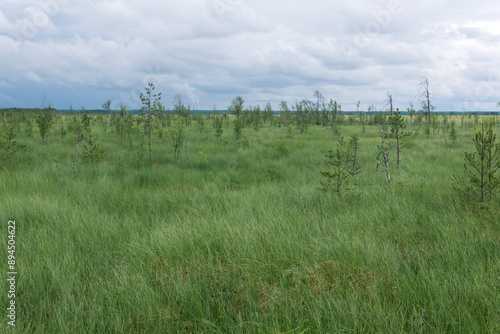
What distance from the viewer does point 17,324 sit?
221 cm

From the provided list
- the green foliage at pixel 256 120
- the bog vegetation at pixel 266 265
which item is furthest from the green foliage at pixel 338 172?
the green foliage at pixel 256 120

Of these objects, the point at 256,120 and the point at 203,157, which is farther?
the point at 256,120

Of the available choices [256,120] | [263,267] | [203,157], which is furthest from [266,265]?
[256,120]

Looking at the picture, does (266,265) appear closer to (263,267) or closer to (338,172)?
(263,267)

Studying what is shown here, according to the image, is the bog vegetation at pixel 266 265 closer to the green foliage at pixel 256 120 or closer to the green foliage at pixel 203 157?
the green foliage at pixel 203 157

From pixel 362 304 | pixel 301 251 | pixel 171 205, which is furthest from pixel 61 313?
pixel 171 205

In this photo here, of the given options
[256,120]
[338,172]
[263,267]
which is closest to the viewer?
[263,267]

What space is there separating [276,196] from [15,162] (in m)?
11.0

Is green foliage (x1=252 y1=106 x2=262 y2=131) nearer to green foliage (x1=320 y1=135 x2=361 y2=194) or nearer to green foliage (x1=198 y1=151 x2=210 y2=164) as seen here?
green foliage (x1=198 y1=151 x2=210 y2=164)

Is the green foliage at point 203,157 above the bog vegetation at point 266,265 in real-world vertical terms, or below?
above

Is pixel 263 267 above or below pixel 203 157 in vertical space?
below

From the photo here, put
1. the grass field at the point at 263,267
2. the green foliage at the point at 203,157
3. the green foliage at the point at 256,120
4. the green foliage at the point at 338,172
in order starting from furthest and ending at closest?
the green foliage at the point at 256,120 < the green foliage at the point at 203,157 < the green foliage at the point at 338,172 < the grass field at the point at 263,267

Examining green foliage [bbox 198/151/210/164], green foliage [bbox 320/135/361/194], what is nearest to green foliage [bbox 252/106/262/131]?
green foliage [bbox 198/151/210/164]

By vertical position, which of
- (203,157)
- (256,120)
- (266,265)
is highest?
(256,120)
